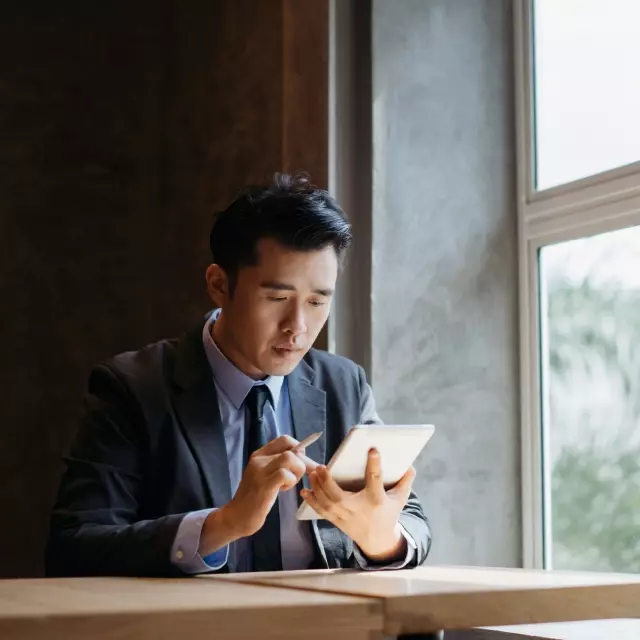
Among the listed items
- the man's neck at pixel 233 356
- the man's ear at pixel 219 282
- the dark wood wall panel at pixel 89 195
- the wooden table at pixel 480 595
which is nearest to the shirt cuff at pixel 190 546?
the wooden table at pixel 480 595

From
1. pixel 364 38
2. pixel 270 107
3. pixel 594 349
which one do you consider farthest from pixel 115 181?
pixel 594 349

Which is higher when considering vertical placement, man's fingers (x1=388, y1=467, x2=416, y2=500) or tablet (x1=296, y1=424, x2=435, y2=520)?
tablet (x1=296, y1=424, x2=435, y2=520)

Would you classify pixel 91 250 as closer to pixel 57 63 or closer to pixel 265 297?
pixel 57 63

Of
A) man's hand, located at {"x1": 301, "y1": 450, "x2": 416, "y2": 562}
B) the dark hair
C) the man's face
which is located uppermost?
the dark hair

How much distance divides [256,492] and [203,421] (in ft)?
1.51

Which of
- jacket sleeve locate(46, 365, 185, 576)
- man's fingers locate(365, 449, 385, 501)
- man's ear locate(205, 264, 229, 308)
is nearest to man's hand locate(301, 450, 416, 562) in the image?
man's fingers locate(365, 449, 385, 501)

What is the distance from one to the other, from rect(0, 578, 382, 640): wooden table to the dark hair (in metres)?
1.01

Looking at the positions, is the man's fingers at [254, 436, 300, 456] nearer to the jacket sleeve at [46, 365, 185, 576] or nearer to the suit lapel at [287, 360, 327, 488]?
the jacket sleeve at [46, 365, 185, 576]

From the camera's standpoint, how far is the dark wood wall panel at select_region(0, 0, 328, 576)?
361 centimetres

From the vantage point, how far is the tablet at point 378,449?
5.72 feet

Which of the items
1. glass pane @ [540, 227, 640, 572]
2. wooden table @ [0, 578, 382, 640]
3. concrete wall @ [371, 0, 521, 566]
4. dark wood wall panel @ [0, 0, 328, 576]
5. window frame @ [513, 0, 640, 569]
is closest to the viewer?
wooden table @ [0, 578, 382, 640]

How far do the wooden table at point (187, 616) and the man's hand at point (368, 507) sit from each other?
1.53 ft

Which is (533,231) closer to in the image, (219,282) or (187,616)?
(219,282)

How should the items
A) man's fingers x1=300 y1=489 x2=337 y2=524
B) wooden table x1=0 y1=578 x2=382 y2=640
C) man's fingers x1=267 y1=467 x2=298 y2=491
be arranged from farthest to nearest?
1. man's fingers x1=300 y1=489 x2=337 y2=524
2. man's fingers x1=267 y1=467 x2=298 y2=491
3. wooden table x1=0 y1=578 x2=382 y2=640
